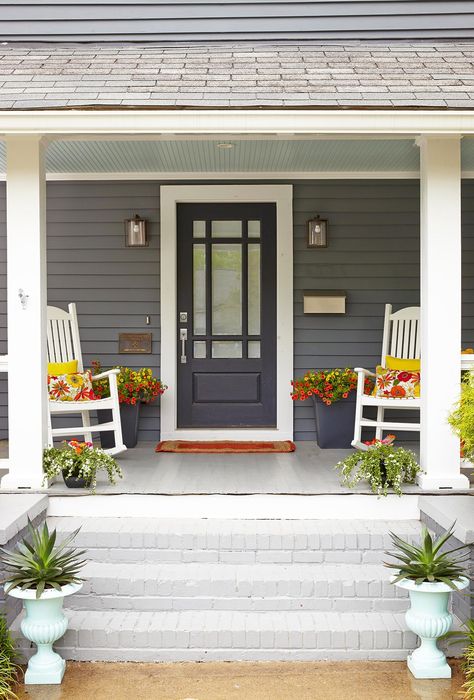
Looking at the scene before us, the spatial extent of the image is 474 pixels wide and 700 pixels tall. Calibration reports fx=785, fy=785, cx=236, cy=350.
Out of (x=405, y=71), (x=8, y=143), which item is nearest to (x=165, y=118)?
(x=8, y=143)

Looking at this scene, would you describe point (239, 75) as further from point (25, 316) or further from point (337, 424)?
point (337, 424)

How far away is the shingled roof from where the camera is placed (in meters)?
4.07

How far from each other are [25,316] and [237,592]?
182 cm

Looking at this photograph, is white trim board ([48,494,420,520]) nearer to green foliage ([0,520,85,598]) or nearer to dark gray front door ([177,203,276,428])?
green foliage ([0,520,85,598])

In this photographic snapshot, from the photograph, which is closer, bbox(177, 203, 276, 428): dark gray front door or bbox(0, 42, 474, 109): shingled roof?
bbox(0, 42, 474, 109): shingled roof

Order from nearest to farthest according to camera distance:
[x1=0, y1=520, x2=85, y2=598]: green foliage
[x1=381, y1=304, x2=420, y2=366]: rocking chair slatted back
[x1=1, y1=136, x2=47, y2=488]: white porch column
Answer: [x1=0, y1=520, x2=85, y2=598]: green foliage, [x1=1, y1=136, x2=47, y2=488]: white porch column, [x1=381, y1=304, x2=420, y2=366]: rocking chair slatted back

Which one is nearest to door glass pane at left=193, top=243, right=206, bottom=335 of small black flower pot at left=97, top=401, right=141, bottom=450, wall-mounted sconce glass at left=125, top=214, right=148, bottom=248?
wall-mounted sconce glass at left=125, top=214, right=148, bottom=248

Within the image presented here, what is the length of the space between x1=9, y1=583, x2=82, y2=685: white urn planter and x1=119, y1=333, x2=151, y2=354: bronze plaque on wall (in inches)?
117

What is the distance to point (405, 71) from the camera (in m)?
4.66

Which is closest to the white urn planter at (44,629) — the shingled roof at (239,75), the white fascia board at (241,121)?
the white fascia board at (241,121)

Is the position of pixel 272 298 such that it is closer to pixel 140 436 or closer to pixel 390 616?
pixel 140 436

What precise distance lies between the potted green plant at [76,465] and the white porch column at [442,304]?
1739mm

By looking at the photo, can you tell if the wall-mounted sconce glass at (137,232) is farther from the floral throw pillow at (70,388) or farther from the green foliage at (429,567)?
the green foliage at (429,567)

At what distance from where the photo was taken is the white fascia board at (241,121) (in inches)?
156
